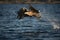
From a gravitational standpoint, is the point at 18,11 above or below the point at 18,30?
above

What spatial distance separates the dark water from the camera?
3.75 metres

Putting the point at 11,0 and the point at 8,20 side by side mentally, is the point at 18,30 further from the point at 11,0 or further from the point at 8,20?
the point at 11,0

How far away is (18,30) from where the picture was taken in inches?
148

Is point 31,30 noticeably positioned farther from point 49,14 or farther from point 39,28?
point 49,14

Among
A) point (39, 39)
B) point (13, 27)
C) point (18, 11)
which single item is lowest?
point (39, 39)

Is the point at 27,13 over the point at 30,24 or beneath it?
over

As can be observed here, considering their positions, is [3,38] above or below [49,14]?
below

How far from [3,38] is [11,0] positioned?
0.67 metres

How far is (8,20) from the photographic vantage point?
3.78 metres

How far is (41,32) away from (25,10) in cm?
47

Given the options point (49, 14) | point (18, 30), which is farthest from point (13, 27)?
point (49, 14)

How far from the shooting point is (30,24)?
12.3 ft

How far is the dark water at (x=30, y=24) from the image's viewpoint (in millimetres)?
3746

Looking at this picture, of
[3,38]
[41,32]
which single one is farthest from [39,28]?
[3,38]
